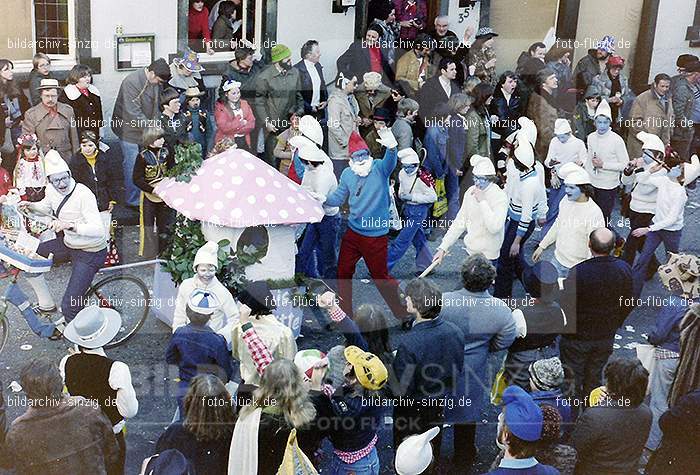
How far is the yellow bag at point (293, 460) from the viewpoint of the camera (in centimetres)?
575

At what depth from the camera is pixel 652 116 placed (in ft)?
38.3

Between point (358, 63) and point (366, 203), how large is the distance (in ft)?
13.1

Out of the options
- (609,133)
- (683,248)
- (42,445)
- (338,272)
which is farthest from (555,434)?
(683,248)

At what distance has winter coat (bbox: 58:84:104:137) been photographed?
1020 cm

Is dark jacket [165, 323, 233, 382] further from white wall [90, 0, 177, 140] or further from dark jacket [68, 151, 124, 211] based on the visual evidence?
white wall [90, 0, 177, 140]

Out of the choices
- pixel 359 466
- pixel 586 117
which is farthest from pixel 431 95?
pixel 359 466

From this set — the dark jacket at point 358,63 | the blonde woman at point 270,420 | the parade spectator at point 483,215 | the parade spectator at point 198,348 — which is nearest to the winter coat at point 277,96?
the dark jacket at point 358,63

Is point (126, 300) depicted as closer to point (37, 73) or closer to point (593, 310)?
point (37, 73)

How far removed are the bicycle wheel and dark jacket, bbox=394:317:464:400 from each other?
3007mm

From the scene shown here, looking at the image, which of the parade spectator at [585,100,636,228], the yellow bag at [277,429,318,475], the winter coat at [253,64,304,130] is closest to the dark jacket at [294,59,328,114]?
the winter coat at [253,64,304,130]

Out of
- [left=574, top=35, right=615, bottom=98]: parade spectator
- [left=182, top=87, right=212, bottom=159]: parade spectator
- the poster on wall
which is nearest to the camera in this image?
[left=182, top=87, right=212, bottom=159]: parade spectator

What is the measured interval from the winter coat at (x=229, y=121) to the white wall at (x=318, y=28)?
1.90 meters

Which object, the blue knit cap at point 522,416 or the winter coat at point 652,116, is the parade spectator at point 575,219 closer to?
the blue knit cap at point 522,416

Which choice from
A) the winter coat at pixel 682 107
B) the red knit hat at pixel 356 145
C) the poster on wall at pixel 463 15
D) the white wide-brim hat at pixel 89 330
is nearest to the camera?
the white wide-brim hat at pixel 89 330
